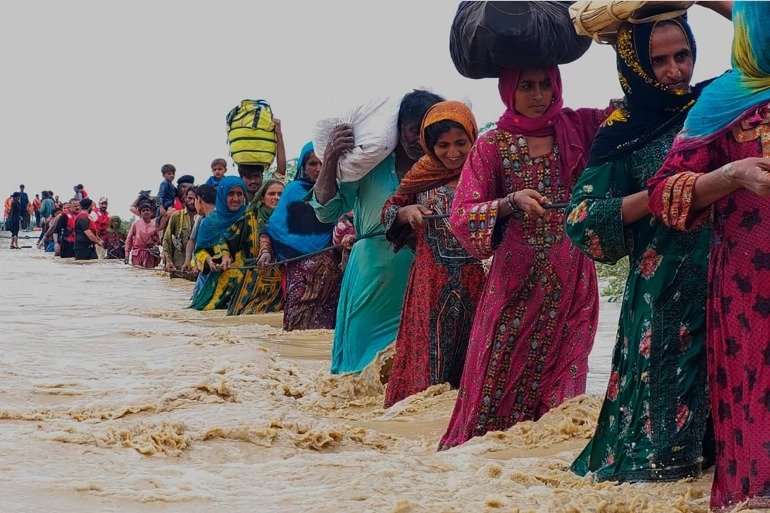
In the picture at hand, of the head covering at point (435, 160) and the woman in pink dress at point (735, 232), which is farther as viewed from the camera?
the head covering at point (435, 160)

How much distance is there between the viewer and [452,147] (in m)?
6.23

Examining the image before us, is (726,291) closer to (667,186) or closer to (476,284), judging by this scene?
(667,186)

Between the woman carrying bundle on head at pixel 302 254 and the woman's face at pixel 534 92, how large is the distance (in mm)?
4870

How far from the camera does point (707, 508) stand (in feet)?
11.8

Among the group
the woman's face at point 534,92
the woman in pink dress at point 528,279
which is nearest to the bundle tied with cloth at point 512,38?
the woman's face at point 534,92

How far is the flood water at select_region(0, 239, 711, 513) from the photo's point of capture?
395 cm

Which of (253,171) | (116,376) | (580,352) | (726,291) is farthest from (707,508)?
(253,171)

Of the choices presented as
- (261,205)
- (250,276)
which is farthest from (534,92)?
(250,276)

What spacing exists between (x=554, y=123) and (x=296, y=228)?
5822mm

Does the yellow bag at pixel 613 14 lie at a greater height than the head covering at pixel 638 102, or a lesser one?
greater

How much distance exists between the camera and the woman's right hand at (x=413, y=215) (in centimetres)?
620

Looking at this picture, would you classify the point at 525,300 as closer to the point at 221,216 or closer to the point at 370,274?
the point at 370,274

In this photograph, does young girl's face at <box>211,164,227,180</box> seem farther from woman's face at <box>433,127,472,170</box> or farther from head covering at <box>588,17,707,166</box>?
head covering at <box>588,17,707,166</box>

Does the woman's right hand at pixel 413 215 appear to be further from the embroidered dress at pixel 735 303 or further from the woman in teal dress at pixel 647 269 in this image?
the embroidered dress at pixel 735 303
